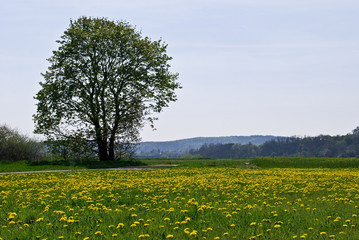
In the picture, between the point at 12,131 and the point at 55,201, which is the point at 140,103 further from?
the point at 55,201

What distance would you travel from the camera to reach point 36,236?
779 centimetres

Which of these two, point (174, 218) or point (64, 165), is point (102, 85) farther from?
point (174, 218)

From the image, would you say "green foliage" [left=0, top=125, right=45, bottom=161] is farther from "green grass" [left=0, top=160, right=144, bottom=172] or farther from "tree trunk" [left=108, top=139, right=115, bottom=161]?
"tree trunk" [left=108, top=139, right=115, bottom=161]

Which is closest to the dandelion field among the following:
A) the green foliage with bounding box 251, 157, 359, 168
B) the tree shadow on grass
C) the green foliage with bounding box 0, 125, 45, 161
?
the tree shadow on grass

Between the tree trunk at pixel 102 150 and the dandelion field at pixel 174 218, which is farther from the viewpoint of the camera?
the tree trunk at pixel 102 150

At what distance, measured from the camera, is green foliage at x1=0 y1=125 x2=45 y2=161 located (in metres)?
43.3

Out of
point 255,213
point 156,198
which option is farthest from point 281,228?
point 156,198

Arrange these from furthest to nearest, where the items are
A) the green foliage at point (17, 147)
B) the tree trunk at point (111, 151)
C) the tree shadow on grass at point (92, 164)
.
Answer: the green foliage at point (17, 147), the tree trunk at point (111, 151), the tree shadow on grass at point (92, 164)

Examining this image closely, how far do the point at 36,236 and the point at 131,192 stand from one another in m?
6.45

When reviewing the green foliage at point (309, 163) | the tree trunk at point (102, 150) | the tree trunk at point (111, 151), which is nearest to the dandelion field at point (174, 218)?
the green foliage at point (309, 163)

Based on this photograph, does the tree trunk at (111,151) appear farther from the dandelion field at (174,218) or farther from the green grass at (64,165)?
the dandelion field at (174,218)

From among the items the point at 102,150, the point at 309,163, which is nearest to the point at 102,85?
the point at 102,150

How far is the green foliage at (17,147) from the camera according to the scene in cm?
4334

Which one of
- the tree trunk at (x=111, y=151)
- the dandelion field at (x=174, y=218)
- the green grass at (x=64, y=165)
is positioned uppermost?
the tree trunk at (x=111, y=151)
